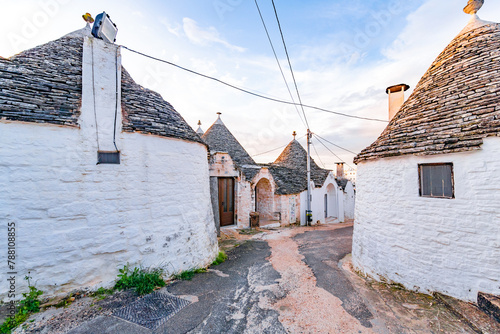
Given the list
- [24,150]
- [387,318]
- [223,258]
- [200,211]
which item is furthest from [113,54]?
[387,318]

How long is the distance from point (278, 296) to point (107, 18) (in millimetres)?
7634

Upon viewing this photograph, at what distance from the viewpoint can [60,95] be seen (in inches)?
170

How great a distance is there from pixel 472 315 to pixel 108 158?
735 cm

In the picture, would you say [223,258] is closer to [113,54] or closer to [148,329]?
[148,329]

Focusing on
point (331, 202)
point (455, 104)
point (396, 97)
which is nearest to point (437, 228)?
point (455, 104)

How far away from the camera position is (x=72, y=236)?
3980mm

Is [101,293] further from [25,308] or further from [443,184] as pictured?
[443,184]

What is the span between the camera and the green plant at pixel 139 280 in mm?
4371

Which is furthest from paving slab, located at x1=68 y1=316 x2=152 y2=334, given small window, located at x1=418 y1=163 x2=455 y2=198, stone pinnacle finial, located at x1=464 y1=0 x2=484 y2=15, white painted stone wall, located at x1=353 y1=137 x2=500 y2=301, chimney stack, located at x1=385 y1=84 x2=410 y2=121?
stone pinnacle finial, located at x1=464 y1=0 x2=484 y2=15

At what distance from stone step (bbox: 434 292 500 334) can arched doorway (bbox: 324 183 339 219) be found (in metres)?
13.4

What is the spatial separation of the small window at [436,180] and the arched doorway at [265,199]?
29.8 feet

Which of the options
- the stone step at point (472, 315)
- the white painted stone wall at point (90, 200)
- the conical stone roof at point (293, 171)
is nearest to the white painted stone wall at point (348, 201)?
the conical stone roof at point (293, 171)

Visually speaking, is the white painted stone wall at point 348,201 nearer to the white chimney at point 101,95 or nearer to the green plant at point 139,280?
the green plant at point 139,280

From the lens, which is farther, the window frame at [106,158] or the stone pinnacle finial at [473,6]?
the stone pinnacle finial at [473,6]
